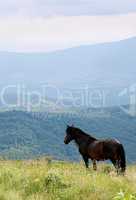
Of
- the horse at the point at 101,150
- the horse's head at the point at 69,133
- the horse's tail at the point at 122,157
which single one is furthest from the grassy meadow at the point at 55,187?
the horse's head at the point at 69,133

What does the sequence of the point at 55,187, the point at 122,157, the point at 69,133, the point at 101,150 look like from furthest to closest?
the point at 69,133 < the point at 101,150 < the point at 122,157 < the point at 55,187

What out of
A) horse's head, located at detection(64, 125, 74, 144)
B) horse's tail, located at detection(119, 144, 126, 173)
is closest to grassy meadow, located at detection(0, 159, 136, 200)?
horse's tail, located at detection(119, 144, 126, 173)

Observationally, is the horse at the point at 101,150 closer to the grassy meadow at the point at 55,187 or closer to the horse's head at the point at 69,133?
the horse's head at the point at 69,133

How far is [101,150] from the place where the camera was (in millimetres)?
19734

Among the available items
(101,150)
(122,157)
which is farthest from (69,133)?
(122,157)

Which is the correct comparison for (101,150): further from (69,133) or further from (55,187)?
(55,187)

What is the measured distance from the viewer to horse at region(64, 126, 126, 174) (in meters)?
19.2

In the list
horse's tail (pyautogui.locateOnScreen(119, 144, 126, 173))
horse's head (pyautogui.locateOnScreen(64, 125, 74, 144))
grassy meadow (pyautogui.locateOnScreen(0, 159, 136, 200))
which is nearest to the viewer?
grassy meadow (pyautogui.locateOnScreen(0, 159, 136, 200))

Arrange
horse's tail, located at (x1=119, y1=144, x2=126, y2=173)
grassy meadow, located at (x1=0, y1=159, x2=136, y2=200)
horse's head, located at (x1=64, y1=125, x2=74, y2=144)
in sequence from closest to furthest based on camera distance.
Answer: grassy meadow, located at (x1=0, y1=159, x2=136, y2=200), horse's tail, located at (x1=119, y1=144, x2=126, y2=173), horse's head, located at (x1=64, y1=125, x2=74, y2=144)

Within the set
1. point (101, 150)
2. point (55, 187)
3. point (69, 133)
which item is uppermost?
point (69, 133)

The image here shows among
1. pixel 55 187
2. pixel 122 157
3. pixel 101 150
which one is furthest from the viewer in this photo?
pixel 101 150

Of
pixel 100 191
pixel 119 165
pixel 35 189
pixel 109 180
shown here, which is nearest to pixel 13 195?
pixel 35 189

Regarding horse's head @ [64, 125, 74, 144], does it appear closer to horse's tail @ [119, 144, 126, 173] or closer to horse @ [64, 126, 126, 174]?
horse @ [64, 126, 126, 174]

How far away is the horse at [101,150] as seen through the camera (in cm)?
1919
